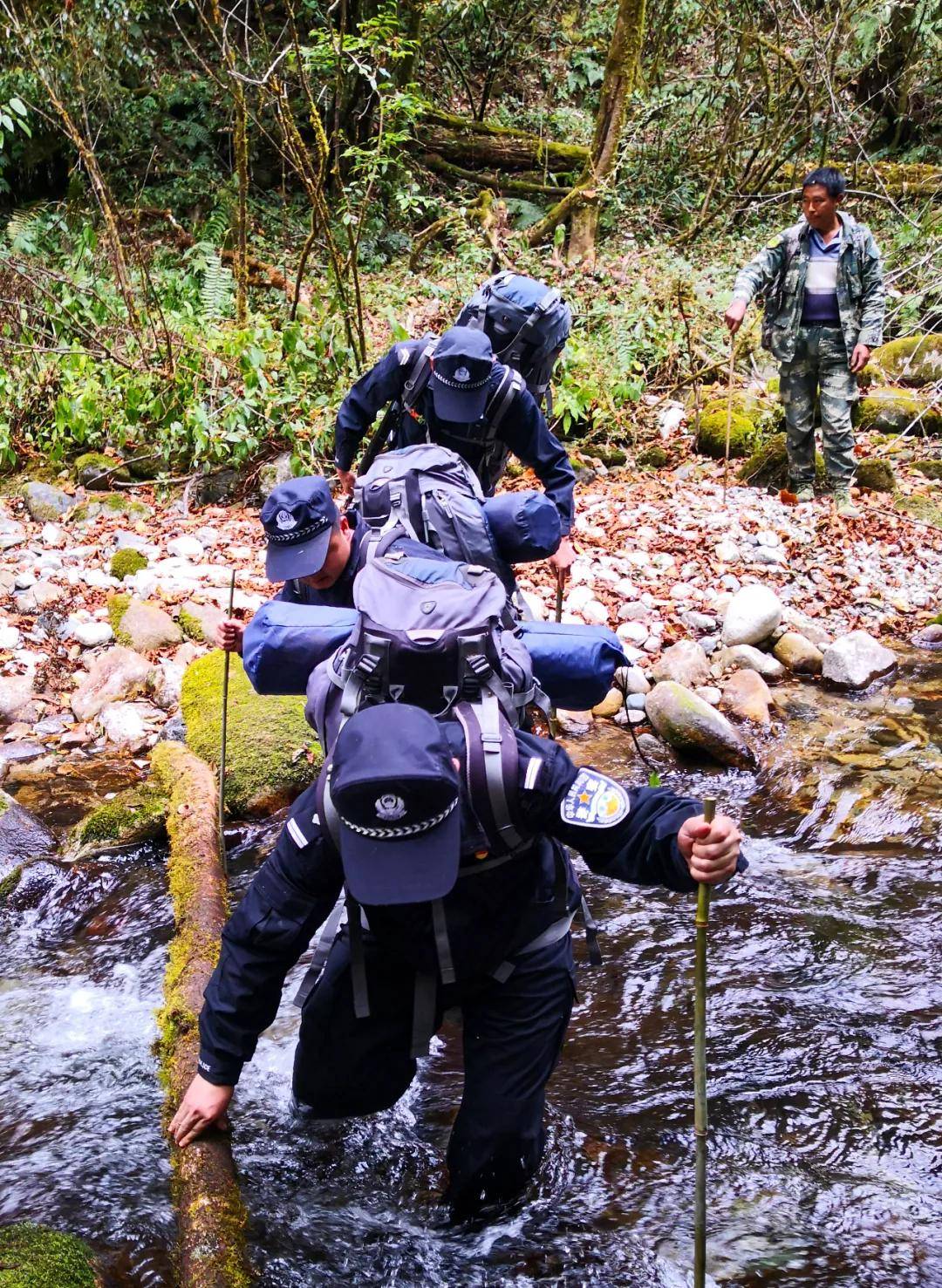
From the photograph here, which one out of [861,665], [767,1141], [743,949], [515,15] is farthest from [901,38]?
[767,1141]

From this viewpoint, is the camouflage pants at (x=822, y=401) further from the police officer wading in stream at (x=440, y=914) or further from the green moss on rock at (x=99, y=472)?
the police officer wading in stream at (x=440, y=914)

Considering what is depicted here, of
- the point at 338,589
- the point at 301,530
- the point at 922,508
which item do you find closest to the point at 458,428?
the point at 338,589

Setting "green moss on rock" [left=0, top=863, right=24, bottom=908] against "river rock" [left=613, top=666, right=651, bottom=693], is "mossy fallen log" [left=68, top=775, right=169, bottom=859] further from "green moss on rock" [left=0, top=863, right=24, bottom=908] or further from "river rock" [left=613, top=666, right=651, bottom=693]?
"river rock" [left=613, top=666, right=651, bottom=693]

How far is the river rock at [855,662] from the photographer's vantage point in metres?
6.52

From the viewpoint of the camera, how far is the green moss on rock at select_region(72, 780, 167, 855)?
499 centimetres

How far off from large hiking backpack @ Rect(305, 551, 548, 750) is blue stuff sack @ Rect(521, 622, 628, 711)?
0.22 m

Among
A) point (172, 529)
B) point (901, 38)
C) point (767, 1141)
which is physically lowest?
point (172, 529)

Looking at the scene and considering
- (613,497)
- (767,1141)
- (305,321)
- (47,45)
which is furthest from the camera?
(47,45)

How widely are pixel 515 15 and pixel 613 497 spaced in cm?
1178

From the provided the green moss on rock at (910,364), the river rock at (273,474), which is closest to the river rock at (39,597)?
the river rock at (273,474)

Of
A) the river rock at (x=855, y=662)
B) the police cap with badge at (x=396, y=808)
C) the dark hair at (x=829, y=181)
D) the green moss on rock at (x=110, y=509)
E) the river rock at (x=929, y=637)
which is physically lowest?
the green moss on rock at (x=110, y=509)

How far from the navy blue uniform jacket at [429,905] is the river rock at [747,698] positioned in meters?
3.78

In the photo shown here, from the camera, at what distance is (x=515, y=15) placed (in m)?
16.8

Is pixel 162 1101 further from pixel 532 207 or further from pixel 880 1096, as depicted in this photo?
pixel 532 207
